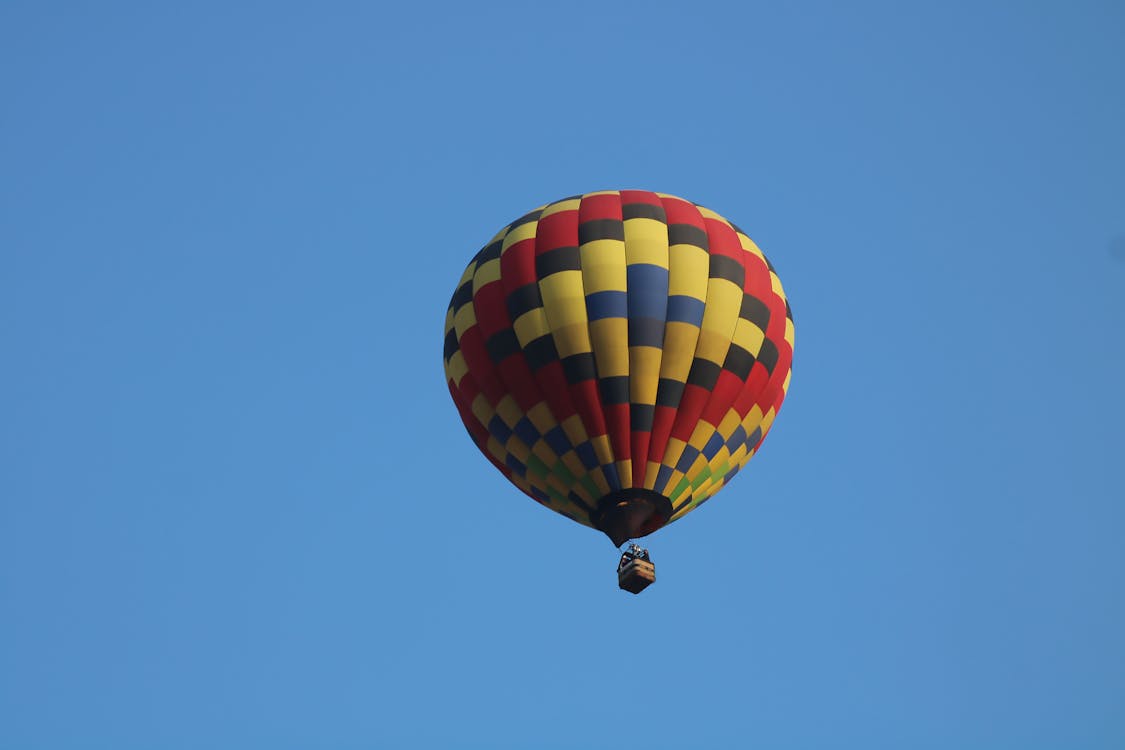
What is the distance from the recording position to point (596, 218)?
95.5 feet

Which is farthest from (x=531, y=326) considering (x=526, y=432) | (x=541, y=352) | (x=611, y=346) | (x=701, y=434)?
(x=701, y=434)

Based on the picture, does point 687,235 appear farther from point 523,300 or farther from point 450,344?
point 450,344

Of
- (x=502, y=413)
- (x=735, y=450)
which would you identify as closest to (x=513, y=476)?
(x=502, y=413)

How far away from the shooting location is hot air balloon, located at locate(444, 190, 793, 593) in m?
27.7

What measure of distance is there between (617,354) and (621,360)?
0.10 meters

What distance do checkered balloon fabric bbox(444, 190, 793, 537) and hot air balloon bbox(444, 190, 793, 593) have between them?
22 mm

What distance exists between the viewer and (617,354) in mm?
27719

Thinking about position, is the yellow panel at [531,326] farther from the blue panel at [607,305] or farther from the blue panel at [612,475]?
the blue panel at [612,475]

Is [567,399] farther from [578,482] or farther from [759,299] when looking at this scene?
[759,299]

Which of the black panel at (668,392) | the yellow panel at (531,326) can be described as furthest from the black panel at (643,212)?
the black panel at (668,392)

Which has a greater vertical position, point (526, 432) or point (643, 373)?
point (643, 373)

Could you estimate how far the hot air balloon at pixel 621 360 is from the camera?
1090 inches

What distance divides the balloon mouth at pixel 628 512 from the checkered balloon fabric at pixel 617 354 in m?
0.13

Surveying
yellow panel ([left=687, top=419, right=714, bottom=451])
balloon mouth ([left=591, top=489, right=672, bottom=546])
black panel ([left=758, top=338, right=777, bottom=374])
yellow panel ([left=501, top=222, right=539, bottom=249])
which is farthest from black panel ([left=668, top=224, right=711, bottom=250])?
balloon mouth ([left=591, top=489, right=672, bottom=546])
